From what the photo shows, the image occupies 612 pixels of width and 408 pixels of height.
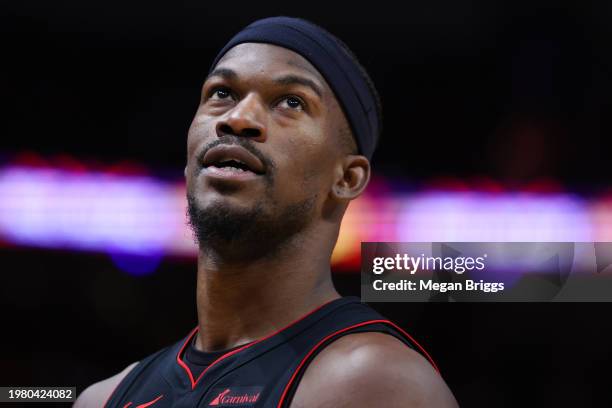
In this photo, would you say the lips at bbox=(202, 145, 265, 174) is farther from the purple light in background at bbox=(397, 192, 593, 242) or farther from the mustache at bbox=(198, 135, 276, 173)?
the purple light in background at bbox=(397, 192, 593, 242)

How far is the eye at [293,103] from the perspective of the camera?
7.55 ft

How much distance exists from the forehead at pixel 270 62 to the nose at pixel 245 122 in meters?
0.11

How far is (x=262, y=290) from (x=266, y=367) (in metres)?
0.23

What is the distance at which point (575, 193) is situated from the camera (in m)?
3.65

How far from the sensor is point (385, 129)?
395cm

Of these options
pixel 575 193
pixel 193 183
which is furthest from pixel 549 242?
pixel 193 183

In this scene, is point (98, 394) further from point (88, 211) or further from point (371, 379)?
point (88, 211)

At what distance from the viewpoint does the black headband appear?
93.5 inches

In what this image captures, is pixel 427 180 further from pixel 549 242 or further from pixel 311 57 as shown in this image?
pixel 311 57

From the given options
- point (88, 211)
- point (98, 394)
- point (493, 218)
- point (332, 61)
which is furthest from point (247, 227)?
point (88, 211)

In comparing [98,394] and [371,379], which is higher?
[371,379]

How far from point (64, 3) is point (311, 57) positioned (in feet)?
7.13

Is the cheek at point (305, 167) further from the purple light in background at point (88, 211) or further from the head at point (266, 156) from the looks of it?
the purple light in background at point (88, 211)
